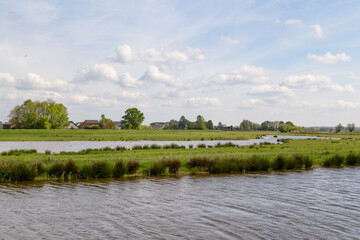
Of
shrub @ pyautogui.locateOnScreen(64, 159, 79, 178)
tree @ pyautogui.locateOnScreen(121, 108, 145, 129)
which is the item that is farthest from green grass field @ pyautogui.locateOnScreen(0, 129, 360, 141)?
shrub @ pyautogui.locateOnScreen(64, 159, 79, 178)

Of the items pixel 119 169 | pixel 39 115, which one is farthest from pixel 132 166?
pixel 39 115

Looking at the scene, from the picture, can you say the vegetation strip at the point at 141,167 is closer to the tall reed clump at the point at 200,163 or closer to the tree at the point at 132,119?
the tall reed clump at the point at 200,163

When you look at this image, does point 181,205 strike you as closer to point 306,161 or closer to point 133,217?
point 133,217

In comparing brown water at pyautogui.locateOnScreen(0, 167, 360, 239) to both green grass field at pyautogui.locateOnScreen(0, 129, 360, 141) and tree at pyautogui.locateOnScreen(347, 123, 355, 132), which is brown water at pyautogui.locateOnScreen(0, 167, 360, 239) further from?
tree at pyautogui.locateOnScreen(347, 123, 355, 132)

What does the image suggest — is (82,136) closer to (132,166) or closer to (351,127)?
(132,166)

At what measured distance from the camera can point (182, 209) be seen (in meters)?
12.7

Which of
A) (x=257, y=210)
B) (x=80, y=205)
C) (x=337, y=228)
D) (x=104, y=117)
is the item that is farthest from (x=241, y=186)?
(x=104, y=117)

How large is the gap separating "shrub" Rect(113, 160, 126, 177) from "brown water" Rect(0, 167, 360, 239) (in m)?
1.75

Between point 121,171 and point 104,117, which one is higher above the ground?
point 104,117

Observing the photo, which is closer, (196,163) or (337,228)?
(337,228)

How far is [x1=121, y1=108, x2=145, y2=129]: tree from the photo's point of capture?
138500mm

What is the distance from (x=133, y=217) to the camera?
11586 mm

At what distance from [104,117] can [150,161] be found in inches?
5579

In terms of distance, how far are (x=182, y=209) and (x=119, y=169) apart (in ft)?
28.7
